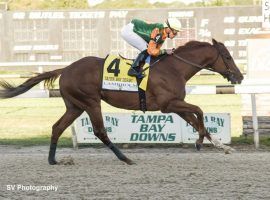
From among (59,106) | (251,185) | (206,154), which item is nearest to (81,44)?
(59,106)

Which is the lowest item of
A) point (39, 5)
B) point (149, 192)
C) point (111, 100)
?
point (149, 192)

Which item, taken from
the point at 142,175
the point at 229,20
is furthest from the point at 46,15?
the point at 142,175

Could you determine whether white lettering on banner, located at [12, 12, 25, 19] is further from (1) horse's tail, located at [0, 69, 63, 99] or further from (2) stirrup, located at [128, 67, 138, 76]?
(2) stirrup, located at [128, 67, 138, 76]

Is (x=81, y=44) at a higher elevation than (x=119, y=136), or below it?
higher

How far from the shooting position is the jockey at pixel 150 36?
8927 mm

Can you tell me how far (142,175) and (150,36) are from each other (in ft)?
7.05

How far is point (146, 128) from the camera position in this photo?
34.1ft

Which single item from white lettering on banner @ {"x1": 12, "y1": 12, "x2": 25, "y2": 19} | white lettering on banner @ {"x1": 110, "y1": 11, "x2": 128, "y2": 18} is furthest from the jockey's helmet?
white lettering on banner @ {"x1": 12, "y1": 12, "x2": 25, "y2": 19}

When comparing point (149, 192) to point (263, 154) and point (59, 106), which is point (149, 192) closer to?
point (263, 154)

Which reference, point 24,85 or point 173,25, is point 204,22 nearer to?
point 24,85

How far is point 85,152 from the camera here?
10102 mm

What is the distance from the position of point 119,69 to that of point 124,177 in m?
1.79

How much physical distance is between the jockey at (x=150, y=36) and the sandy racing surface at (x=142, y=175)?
4.13 feet

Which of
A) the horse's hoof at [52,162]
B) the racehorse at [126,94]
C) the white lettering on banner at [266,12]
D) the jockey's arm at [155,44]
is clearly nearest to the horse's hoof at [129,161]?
the racehorse at [126,94]
